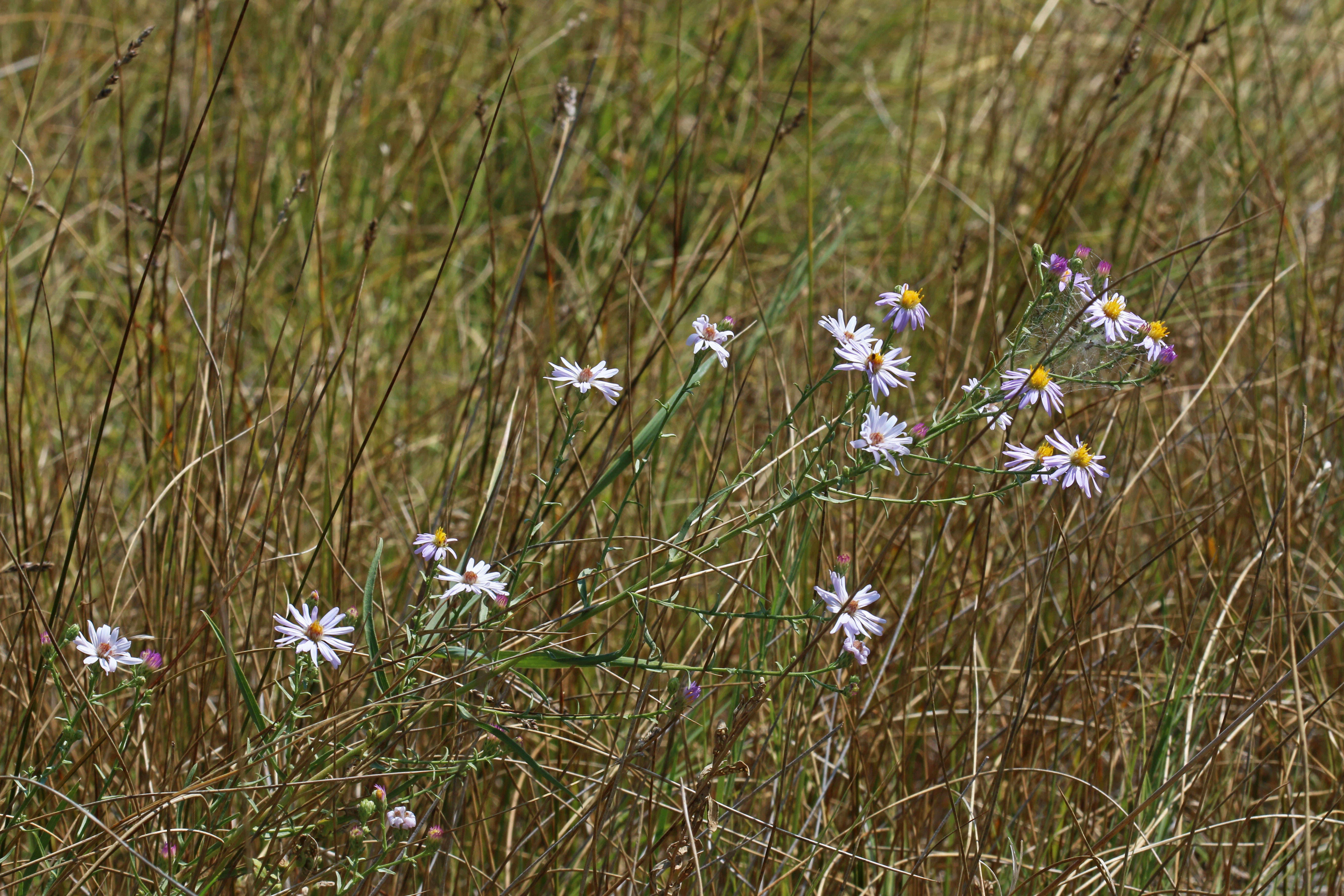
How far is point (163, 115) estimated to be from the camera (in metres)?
2.00

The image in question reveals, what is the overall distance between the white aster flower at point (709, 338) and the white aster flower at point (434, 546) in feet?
1.32

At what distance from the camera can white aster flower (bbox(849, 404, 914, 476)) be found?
1.29 m

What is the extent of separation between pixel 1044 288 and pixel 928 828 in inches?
40.1

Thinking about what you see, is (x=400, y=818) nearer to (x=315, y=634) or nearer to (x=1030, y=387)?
(x=315, y=634)

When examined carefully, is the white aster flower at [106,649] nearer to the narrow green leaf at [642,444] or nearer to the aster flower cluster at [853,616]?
the narrow green leaf at [642,444]

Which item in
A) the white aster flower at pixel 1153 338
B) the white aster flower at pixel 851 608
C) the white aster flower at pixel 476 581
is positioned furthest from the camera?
the white aster flower at pixel 1153 338

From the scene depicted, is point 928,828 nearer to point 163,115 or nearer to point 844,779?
point 844,779

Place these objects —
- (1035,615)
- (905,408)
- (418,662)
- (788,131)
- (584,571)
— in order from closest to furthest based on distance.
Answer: (418,662), (1035,615), (584,571), (788,131), (905,408)

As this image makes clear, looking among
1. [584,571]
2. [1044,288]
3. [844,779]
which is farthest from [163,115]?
[844,779]

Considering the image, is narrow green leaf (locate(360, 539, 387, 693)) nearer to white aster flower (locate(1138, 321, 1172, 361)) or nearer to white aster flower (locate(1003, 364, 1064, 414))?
white aster flower (locate(1003, 364, 1064, 414))

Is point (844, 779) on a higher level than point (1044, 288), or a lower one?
lower

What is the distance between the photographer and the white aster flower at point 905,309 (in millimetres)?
1425

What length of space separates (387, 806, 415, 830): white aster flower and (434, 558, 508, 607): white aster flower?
0.29 meters

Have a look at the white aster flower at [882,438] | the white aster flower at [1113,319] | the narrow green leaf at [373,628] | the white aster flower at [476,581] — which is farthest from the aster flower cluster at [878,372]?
the narrow green leaf at [373,628]
